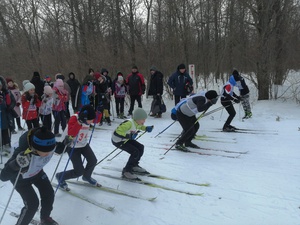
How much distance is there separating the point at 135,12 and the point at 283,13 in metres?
7.57

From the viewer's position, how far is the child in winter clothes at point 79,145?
3945 mm

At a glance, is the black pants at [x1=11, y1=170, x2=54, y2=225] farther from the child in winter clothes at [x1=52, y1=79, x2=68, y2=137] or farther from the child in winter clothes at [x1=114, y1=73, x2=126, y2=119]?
the child in winter clothes at [x1=114, y1=73, x2=126, y2=119]

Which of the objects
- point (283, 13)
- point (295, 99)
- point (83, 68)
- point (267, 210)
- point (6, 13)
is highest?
point (6, 13)

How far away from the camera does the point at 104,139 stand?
294 inches

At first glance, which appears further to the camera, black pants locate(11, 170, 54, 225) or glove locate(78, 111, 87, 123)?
glove locate(78, 111, 87, 123)

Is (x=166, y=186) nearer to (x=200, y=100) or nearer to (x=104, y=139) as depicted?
(x=200, y=100)

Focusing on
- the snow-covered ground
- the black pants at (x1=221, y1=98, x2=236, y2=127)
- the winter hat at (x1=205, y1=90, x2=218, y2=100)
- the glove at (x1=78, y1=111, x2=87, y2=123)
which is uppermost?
the winter hat at (x1=205, y1=90, x2=218, y2=100)

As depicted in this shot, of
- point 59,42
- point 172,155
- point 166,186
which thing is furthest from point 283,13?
point 59,42

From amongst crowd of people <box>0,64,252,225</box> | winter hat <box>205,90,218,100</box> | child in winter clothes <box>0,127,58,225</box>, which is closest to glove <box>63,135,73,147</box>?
crowd of people <box>0,64,252,225</box>

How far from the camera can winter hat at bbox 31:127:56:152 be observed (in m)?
2.88

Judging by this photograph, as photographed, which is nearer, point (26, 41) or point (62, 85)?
point (62, 85)

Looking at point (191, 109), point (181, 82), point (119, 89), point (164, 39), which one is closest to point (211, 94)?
point (191, 109)

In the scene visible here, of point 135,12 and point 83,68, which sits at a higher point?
point 135,12

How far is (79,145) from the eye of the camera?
4168 mm
